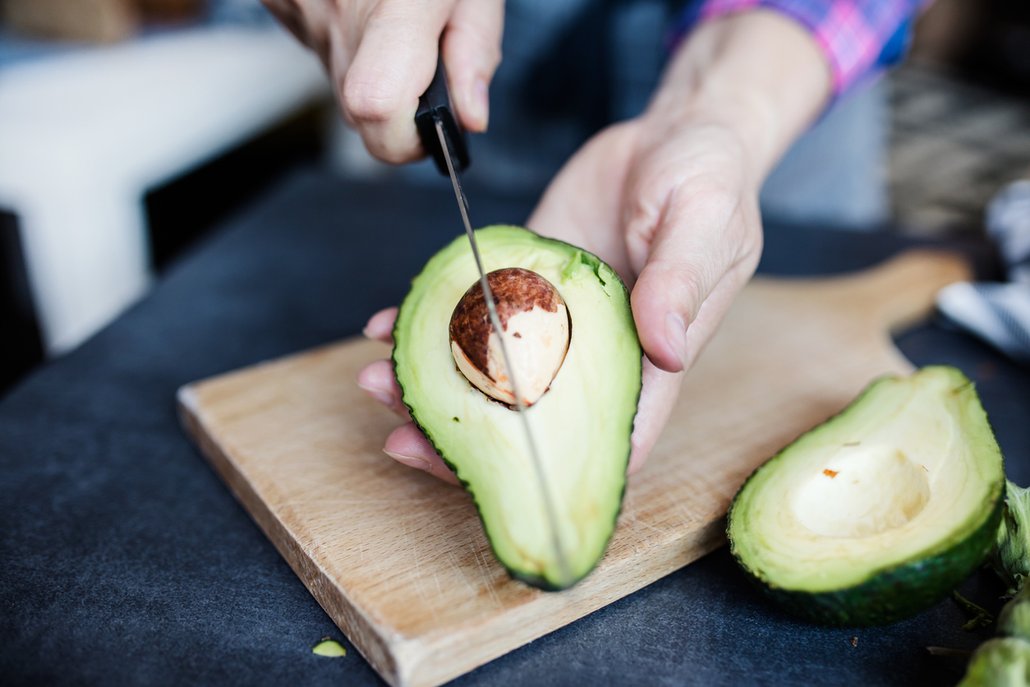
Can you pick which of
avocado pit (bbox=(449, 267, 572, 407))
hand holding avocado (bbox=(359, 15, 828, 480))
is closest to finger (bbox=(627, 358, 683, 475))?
hand holding avocado (bbox=(359, 15, 828, 480))

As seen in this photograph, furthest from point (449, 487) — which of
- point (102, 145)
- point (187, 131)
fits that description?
point (187, 131)

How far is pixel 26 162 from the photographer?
1263 millimetres

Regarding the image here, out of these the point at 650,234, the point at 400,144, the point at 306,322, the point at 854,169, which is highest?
the point at 400,144

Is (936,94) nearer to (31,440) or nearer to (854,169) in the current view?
(854,169)

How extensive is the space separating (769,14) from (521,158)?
599 millimetres

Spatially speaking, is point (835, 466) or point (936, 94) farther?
point (936, 94)

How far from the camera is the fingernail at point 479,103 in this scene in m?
0.89

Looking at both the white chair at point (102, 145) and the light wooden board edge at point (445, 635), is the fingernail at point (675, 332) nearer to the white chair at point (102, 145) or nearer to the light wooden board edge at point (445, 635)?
the light wooden board edge at point (445, 635)

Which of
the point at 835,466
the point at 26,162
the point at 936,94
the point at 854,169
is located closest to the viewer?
the point at 835,466

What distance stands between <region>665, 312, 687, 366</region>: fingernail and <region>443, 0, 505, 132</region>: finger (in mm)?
378

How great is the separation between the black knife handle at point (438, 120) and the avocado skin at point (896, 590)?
0.48 m

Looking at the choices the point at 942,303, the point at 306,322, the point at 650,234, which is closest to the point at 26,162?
the point at 306,322

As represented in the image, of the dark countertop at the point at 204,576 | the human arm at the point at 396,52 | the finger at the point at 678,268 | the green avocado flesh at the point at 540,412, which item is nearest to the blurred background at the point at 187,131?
the dark countertop at the point at 204,576

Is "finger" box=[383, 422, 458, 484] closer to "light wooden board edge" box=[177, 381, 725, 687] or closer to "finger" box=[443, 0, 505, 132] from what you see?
"light wooden board edge" box=[177, 381, 725, 687]
